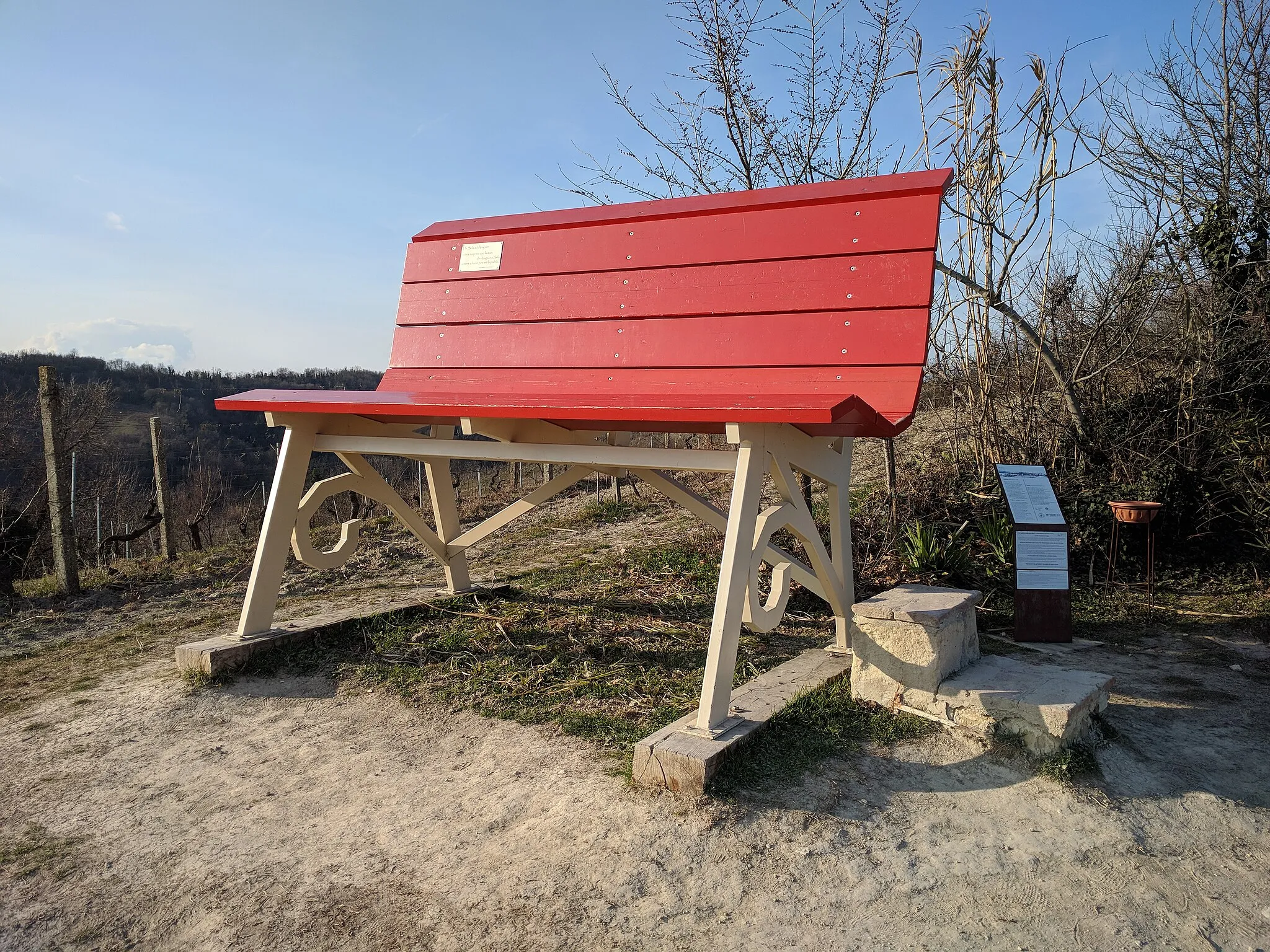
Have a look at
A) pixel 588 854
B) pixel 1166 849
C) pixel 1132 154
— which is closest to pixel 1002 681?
pixel 1166 849

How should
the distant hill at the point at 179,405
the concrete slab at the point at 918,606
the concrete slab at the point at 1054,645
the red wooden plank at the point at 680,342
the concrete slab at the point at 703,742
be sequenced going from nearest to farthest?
the concrete slab at the point at 703,742 → the concrete slab at the point at 918,606 → the red wooden plank at the point at 680,342 → the concrete slab at the point at 1054,645 → the distant hill at the point at 179,405

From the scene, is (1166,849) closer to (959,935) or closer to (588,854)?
(959,935)

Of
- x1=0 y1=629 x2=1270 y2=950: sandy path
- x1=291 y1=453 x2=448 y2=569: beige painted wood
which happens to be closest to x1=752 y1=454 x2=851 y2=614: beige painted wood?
x1=0 y1=629 x2=1270 y2=950: sandy path

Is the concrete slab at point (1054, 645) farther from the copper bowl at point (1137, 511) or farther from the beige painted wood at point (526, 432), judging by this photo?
the beige painted wood at point (526, 432)

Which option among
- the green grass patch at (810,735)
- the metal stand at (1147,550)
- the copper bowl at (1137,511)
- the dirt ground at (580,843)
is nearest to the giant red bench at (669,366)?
the green grass patch at (810,735)

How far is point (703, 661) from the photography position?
3727mm

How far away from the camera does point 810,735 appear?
9.09 feet

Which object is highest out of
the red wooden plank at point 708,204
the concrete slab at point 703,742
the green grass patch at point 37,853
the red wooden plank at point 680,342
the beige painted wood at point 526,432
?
the red wooden plank at point 708,204

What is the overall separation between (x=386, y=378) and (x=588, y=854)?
298 cm

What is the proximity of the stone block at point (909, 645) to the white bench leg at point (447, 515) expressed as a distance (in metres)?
2.38

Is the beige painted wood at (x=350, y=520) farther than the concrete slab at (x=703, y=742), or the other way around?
the beige painted wood at (x=350, y=520)

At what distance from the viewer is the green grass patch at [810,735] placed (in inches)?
97.7

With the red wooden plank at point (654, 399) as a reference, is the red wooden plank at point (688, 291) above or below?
above

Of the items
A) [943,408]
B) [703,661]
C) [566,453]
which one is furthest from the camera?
[943,408]
